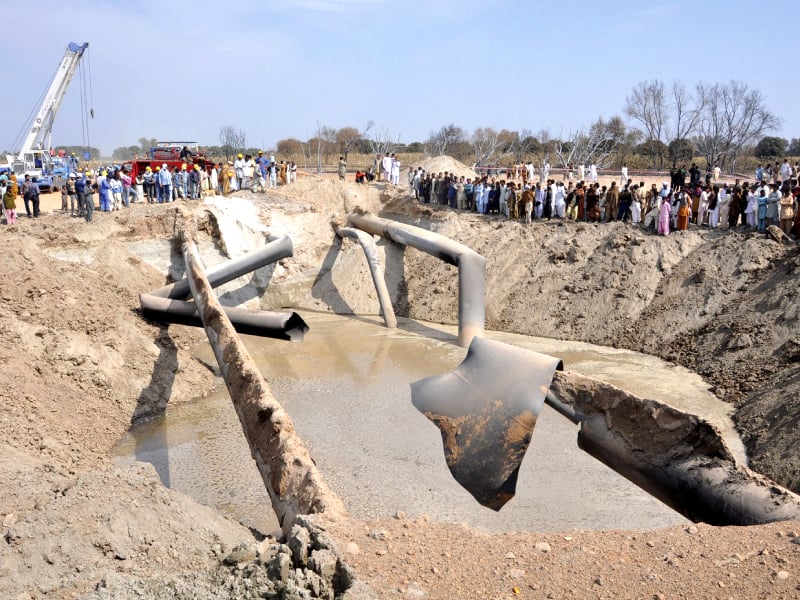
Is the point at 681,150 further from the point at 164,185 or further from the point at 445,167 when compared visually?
the point at 164,185

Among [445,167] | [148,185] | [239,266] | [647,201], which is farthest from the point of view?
[445,167]

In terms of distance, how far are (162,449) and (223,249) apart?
9.54 metres

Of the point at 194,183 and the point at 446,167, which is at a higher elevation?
the point at 446,167

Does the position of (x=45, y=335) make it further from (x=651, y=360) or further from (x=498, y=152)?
(x=498, y=152)

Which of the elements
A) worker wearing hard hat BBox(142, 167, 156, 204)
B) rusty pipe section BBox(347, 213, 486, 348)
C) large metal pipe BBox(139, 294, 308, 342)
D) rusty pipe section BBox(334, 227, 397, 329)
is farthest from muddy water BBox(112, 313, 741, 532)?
worker wearing hard hat BBox(142, 167, 156, 204)

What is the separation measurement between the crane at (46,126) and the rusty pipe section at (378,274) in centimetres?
1612

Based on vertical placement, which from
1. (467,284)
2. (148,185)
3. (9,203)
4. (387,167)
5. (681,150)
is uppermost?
(681,150)

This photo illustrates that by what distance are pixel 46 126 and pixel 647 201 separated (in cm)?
2439

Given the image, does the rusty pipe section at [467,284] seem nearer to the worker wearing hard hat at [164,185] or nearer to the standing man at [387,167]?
the worker wearing hard hat at [164,185]

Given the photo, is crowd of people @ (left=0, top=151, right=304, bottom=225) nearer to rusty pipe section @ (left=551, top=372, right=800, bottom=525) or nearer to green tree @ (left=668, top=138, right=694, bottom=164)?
rusty pipe section @ (left=551, top=372, right=800, bottom=525)

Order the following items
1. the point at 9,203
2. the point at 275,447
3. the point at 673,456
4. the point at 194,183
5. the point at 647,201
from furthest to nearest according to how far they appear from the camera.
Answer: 1. the point at 194,183
2. the point at 9,203
3. the point at 647,201
4. the point at 275,447
5. the point at 673,456

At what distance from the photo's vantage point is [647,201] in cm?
1788

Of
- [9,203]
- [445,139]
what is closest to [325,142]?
[445,139]

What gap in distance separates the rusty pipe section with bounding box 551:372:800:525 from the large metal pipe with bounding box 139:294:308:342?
910 cm
